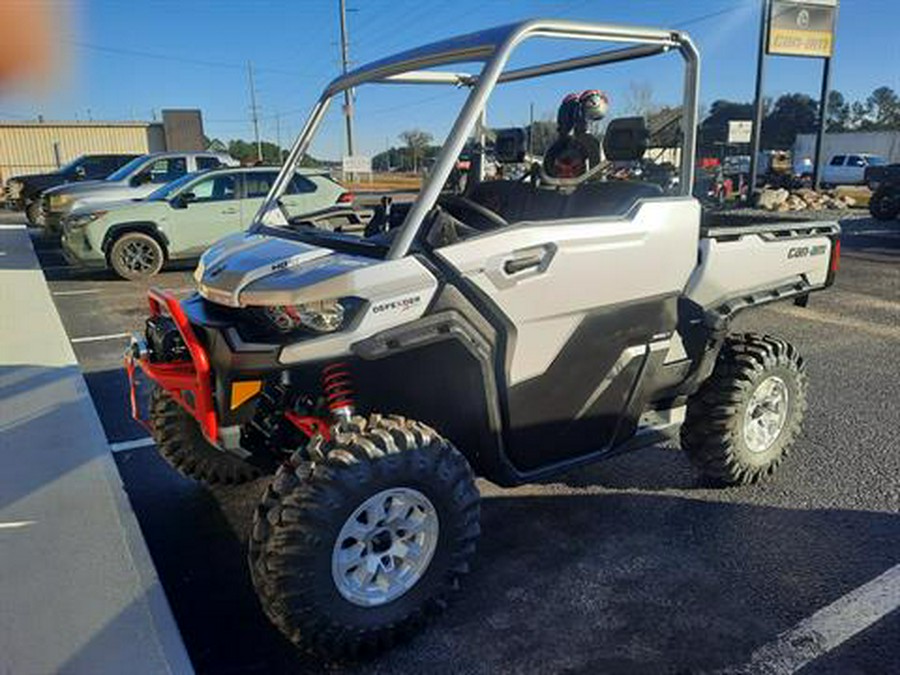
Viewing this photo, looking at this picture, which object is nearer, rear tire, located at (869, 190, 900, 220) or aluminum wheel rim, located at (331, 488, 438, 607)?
aluminum wheel rim, located at (331, 488, 438, 607)

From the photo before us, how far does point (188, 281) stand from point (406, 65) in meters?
8.25

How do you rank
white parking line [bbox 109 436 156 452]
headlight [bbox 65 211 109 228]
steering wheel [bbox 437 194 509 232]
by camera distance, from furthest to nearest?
headlight [bbox 65 211 109 228]
white parking line [bbox 109 436 156 452]
steering wheel [bbox 437 194 509 232]

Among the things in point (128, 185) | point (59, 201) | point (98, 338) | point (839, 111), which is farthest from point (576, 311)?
point (839, 111)

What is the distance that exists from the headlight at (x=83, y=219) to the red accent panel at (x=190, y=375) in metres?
8.55

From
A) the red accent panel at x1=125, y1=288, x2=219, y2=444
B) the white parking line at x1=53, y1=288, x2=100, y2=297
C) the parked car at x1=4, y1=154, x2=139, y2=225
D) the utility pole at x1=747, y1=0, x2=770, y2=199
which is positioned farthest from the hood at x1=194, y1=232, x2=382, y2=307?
the utility pole at x1=747, y1=0, x2=770, y2=199

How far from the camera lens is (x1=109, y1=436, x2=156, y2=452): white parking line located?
442cm

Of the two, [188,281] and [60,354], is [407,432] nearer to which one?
[60,354]

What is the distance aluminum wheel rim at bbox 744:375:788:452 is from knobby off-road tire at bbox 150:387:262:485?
2590 millimetres

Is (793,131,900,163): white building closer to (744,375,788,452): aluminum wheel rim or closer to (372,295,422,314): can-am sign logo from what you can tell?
(744,375,788,452): aluminum wheel rim

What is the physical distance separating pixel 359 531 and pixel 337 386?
1.79 feet

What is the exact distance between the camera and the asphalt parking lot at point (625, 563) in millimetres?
2588

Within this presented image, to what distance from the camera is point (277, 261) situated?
9.30 ft

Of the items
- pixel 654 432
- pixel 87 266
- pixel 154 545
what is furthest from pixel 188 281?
pixel 654 432

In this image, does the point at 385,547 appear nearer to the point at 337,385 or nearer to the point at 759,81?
the point at 337,385
